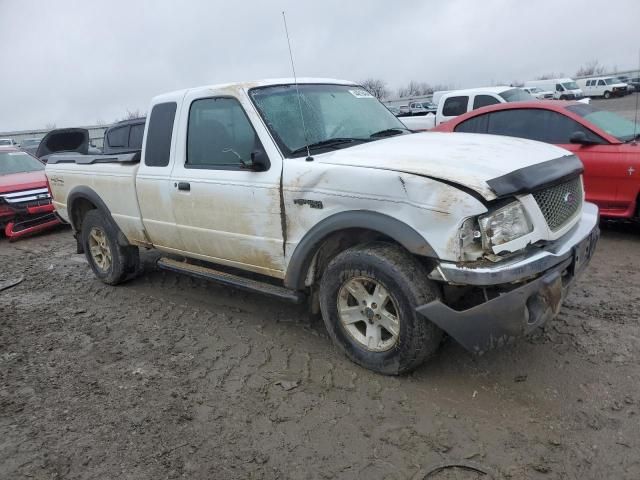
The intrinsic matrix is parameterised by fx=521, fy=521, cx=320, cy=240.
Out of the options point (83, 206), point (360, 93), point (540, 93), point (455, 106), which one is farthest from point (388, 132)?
point (540, 93)

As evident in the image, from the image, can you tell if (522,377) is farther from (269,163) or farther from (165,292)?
(165,292)

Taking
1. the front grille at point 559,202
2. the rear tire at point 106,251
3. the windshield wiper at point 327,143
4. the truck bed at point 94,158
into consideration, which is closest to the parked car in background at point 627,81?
the front grille at point 559,202

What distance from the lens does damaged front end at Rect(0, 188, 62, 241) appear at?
352 inches

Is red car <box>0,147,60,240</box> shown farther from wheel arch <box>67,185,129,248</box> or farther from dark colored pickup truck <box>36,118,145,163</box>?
wheel arch <box>67,185,129,248</box>

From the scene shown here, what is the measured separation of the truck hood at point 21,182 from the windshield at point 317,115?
274 inches

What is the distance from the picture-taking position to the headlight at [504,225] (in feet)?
9.30

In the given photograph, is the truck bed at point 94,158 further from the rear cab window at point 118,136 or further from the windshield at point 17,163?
the windshield at point 17,163

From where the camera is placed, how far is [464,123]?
7.13 metres

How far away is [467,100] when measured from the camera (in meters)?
12.3

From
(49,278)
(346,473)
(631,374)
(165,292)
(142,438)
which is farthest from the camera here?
(49,278)

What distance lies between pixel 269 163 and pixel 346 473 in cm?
207

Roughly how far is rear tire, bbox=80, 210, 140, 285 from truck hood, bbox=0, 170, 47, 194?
399cm

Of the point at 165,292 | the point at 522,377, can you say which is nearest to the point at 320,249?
the point at 522,377

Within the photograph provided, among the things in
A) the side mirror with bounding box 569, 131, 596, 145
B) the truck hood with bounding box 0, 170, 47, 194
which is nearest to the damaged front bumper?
the side mirror with bounding box 569, 131, 596, 145
